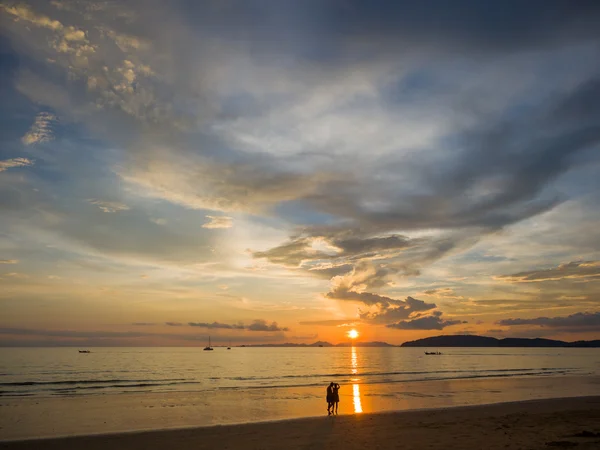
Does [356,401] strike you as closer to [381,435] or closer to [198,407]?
[198,407]

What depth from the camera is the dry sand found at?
20.7 m

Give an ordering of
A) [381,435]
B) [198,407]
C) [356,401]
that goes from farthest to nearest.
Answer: [356,401]
[198,407]
[381,435]

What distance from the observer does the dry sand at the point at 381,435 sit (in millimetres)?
20734

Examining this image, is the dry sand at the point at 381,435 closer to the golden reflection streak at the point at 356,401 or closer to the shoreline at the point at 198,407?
the shoreline at the point at 198,407

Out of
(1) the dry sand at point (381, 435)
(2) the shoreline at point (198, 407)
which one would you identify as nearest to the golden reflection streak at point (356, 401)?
(2) the shoreline at point (198, 407)

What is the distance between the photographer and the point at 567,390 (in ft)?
176

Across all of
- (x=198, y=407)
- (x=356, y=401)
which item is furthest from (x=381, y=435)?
(x=198, y=407)

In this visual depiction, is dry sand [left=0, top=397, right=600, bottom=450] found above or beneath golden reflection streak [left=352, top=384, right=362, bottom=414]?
above

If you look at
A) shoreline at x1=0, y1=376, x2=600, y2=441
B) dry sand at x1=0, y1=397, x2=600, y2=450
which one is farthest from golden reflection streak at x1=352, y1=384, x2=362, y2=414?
dry sand at x1=0, y1=397, x2=600, y2=450

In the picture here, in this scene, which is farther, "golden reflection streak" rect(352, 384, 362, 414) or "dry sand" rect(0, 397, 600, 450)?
"golden reflection streak" rect(352, 384, 362, 414)

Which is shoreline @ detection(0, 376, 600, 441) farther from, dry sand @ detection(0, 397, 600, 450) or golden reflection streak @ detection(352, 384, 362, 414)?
dry sand @ detection(0, 397, 600, 450)

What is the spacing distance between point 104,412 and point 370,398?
82.3 ft

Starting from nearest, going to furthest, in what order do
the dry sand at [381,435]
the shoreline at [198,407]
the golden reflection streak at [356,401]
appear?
the dry sand at [381,435] → the shoreline at [198,407] → the golden reflection streak at [356,401]

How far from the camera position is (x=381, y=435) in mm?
23312
